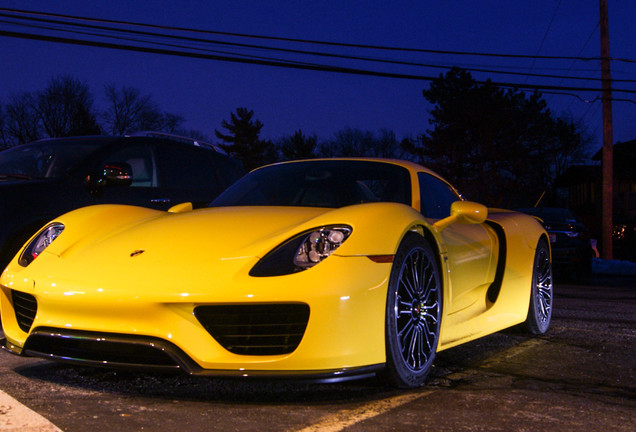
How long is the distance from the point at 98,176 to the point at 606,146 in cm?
1904

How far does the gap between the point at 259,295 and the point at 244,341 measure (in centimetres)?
23

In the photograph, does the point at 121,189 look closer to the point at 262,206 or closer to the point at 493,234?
the point at 262,206

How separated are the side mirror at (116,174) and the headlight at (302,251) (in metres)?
3.22

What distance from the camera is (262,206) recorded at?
183 inches

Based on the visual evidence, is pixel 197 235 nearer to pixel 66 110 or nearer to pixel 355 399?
pixel 355 399

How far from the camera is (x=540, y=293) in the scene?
613 cm

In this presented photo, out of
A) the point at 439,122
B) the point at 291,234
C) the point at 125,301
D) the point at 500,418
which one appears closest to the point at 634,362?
the point at 500,418

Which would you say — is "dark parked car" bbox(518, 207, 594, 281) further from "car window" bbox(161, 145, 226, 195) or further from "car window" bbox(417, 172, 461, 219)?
"car window" bbox(417, 172, 461, 219)

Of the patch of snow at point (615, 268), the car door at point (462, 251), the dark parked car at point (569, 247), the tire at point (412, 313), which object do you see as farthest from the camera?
the patch of snow at point (615, 268)

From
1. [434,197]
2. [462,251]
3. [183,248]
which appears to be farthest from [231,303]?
[434,197]

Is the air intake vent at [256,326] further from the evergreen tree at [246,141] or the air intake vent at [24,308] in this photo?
the evergreen tree at [246,141]

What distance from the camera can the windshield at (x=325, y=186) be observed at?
481 cm

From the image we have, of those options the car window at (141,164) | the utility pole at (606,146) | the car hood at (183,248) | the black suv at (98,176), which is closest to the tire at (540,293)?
the car hood at (183,248)

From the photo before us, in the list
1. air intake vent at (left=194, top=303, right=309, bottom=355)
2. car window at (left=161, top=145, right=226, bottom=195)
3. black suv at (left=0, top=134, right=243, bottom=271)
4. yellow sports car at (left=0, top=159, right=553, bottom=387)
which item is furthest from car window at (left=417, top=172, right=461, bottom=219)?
car window at (left=161, top=145, right=226, bottom=195)
